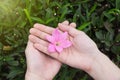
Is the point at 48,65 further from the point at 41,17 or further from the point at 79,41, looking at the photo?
the point at 41,17

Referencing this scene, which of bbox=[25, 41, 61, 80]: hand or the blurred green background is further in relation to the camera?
the blurred green background

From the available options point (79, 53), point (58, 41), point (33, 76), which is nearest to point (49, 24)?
point (58, 41)

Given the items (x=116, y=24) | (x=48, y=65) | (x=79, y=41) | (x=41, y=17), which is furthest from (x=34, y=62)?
(x=116, y=24)

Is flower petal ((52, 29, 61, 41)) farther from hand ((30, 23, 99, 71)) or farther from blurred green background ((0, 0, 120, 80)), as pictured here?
blurred green background ((0, 0, 120, 80))

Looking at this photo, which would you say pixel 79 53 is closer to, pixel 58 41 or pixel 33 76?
pixel 58 41

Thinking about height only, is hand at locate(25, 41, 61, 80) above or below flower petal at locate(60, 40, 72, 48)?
below

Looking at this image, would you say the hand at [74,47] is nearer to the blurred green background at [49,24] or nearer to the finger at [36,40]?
the finger at [36,40]

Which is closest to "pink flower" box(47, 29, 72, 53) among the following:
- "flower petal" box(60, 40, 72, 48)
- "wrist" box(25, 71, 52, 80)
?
"flower petal" box(60, 40, 72, 48)
